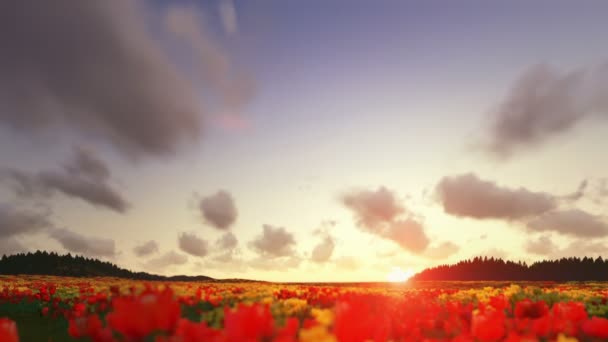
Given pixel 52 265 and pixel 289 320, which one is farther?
pixel 52 265

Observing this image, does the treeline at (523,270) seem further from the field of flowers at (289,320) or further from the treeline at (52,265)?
the field of flowers at (289,320)

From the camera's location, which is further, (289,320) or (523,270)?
(523,270)

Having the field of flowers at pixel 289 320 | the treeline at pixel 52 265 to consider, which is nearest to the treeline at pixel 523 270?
the treeline at pixel 52 265

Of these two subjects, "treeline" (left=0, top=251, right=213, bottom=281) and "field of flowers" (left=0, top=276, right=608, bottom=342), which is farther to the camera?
"treeline" (left=0, top=251, right=213, bottom=281)

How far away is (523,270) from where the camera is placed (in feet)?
431

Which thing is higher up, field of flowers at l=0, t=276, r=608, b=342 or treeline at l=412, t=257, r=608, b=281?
treeline at l=412, t=257, r=608, b=281

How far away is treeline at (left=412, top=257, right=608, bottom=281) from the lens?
119062 mm

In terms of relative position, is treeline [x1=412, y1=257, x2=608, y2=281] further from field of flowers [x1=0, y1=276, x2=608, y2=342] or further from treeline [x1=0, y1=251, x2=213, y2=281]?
field of flowers [x1=0, y1=276, x2=608, y2=342]

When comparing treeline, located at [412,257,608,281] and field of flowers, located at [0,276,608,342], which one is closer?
field of flowers, located at [0,276,608,342]

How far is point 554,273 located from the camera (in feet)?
402

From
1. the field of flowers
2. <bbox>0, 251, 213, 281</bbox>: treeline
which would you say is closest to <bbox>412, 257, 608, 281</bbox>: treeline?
<bbox>0, 251, 213, 281</bbox>: treeline

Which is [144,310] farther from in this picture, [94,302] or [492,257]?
[492,257]

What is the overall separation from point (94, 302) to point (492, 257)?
14879 centimetres

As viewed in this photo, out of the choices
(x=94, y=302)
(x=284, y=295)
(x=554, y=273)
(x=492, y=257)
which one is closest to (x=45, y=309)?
(x=94, y=302)
